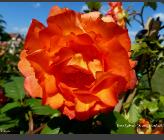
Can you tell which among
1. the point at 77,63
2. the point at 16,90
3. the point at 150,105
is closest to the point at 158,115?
the point at 150,105

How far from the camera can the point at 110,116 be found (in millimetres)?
701

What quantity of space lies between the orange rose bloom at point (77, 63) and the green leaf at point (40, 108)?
9cm

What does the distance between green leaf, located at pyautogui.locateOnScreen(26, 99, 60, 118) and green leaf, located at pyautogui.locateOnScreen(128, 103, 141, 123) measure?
9.7 inches

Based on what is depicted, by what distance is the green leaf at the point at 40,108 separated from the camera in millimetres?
768

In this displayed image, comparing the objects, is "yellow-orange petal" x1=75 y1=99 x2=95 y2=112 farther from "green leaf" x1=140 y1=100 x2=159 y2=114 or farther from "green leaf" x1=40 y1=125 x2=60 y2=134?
"green leaf" x1=140 y1=100 x2=159 y2=114

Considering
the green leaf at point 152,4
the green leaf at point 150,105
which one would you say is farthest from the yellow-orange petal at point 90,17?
the green leaf at point 152,4

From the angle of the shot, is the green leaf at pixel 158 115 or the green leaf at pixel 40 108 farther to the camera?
the green leaf at pixel 158 115

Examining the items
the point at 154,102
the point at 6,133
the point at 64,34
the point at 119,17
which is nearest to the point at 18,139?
the point at 6,133

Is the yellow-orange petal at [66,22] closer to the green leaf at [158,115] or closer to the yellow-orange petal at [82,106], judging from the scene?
the yellow-orange petal at [82,106]

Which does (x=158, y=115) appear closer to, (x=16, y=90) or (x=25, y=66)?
(x=16, y=90)

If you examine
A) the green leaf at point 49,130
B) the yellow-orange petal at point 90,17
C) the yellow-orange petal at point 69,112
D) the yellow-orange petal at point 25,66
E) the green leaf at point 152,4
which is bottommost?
A: the green leaf at point 49,130

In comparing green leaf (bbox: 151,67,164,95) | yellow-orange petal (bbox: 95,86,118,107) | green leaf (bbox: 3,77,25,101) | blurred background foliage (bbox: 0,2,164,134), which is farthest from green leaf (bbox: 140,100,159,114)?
yellow-orange petal (bbox: 95,86,118,107)

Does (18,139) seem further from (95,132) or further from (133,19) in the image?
(133,19)

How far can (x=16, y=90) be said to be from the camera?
93cm
